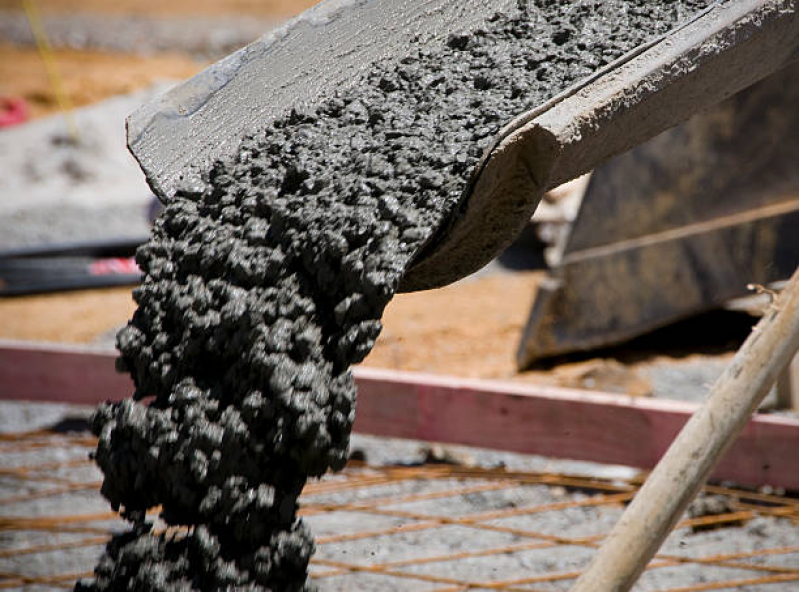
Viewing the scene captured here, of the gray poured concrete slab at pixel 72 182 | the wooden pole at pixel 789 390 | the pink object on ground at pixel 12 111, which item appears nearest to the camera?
the wooden pole at pixel 789 390

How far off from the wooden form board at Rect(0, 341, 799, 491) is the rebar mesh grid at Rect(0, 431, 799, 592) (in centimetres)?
9

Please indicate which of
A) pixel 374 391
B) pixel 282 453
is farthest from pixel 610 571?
pixel 374 391

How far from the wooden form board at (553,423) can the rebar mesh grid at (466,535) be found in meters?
0.09

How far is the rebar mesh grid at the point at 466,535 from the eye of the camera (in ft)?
7.85

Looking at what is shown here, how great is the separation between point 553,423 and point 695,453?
115cm

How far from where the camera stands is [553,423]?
2.71 meters

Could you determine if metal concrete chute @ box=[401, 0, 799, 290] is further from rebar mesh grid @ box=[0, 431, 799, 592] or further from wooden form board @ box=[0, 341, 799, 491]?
wooden form board @ box=[0, 341, 799, 491]

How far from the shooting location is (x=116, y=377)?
3.23 m

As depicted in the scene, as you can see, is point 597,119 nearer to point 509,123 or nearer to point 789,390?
point 509,123

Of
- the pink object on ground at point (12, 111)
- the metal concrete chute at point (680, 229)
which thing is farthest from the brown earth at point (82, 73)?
the metal concrete chute at point (680, 229)

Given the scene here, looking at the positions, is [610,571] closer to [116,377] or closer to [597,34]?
[597,34]

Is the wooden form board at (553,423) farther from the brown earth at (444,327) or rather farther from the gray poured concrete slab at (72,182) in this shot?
the gray poured concrete slab at (72,182)

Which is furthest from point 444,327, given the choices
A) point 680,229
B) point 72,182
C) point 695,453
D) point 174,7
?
point 174,7

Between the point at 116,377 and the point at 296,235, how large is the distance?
1.93 m
